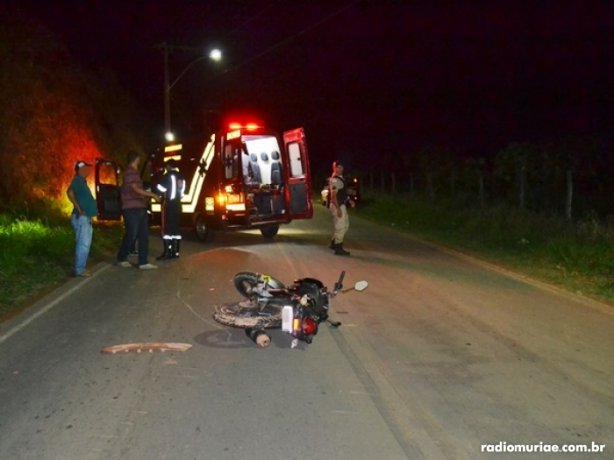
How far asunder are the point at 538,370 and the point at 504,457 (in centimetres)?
204

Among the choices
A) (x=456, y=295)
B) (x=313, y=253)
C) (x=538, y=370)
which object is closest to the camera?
(x=538, y=370)

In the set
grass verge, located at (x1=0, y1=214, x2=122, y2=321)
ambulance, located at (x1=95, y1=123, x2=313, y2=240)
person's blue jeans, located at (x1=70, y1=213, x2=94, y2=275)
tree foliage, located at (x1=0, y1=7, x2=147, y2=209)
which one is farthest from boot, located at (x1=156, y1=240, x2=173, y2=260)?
tree foliage, located at (x1=0, y1=7, x2=147, y2=209)

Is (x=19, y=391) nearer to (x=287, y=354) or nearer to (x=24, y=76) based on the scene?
(x=287, y=354)

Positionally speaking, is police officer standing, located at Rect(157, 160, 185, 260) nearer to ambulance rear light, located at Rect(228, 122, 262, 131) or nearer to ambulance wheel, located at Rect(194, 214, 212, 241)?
ambulance rear light, located at Rect(228, 122, 262, 131)

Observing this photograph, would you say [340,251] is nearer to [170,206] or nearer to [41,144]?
[170,206]

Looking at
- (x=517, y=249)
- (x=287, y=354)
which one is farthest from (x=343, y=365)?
(x=517, y=249)

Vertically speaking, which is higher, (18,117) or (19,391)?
(18,117)

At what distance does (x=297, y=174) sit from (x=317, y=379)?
1126 centimetres

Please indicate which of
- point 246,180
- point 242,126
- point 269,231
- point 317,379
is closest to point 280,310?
point 317,379

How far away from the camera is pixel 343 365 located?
6.29 metres

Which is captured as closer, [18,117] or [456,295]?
[456,295]

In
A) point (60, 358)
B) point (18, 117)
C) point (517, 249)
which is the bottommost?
point (517, 249)

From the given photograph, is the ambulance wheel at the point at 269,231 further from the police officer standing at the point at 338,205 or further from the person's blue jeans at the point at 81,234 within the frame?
the person's blue jeans at the point at 81,234

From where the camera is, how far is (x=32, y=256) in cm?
1210
